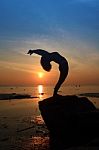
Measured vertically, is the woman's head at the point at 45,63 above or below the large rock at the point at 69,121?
above

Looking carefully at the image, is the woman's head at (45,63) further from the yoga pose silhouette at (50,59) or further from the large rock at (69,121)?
the large rock at (69,121)

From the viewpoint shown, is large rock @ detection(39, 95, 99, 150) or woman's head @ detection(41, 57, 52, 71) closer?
large rock @ detection(39, 95, 99, 150)

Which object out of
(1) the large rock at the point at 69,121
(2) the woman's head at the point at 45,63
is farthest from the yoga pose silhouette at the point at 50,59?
(1) the large rock at the point at 69,121

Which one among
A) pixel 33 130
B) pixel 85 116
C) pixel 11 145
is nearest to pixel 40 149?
pixel 11 145

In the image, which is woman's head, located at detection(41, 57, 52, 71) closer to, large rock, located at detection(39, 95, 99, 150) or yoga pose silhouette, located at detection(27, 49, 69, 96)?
yoga pose silhouette, located at detection(27, 49, 69, 96)

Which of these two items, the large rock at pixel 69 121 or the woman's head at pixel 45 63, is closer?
the large rock at pixel 69 121

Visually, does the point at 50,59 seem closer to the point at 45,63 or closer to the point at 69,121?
the point at 45,63

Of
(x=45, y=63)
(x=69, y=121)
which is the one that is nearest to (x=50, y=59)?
(x=45, y=63)

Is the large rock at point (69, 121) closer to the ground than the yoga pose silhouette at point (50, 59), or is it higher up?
closer to the ground

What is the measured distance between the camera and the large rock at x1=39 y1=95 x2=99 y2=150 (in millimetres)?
14649

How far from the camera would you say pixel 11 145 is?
740 inches

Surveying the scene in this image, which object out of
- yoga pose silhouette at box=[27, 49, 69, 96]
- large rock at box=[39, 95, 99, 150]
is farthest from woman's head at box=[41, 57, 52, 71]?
large rock at box=[39, 95, 99, 150]

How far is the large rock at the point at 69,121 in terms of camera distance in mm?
14649

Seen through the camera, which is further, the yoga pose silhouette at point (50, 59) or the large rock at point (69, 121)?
the yoga pose silhouette at point (50, 59)
